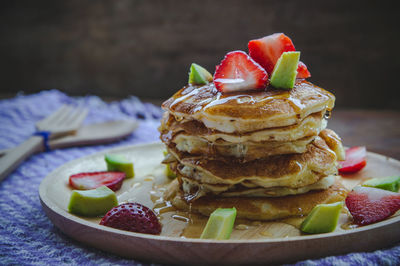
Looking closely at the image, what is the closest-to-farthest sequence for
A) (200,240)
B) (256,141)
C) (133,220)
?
(200,240) → (133,220) → (256,141)

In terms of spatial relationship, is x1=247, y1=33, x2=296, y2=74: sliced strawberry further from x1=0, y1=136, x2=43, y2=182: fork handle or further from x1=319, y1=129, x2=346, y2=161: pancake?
x1=0, y1=136, x2=43, y2=182: fork handle

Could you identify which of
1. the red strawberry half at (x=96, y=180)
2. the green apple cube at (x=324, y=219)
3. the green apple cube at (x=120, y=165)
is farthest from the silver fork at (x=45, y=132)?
the green apple cube at (x=324, y=219)

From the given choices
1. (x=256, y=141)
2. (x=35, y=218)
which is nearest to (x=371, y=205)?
(x=256, y=141)

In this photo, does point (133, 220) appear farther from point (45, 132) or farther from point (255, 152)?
point (45, 132)

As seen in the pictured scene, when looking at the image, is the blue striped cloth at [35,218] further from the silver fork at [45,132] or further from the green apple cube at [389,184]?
the green apple cube at [389,184]

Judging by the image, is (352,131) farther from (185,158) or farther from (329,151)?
(185,158)

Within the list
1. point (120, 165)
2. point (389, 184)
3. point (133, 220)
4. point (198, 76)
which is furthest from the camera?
point (120, 165)

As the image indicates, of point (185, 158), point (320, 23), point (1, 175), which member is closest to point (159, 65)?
point (320, 23)
